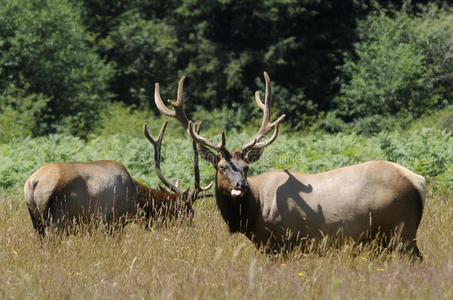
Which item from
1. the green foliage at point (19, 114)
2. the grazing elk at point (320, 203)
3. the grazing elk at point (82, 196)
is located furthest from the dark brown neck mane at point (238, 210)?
the green foliage at point (19, 114)

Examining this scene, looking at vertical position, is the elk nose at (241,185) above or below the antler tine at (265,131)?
below

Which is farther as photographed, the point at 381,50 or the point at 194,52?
the point at 194,52

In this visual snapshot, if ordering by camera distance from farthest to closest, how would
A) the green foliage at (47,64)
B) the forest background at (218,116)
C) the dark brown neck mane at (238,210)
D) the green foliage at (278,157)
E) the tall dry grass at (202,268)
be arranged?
the green foliage at (47,64), the green foliage at (278,157), the dark brown neck mane at (238,210), the forest background at (218,116), the tall dry grass at (202,268)

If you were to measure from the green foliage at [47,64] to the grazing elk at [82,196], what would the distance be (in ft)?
50.6

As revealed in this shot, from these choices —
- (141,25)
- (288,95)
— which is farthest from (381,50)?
(141,25)

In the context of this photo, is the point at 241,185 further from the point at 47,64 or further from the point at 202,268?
the point at 47,64

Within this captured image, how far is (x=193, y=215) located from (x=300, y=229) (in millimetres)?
2020

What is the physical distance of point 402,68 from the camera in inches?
1044

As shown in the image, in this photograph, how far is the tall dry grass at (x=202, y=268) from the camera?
4820 millimetres

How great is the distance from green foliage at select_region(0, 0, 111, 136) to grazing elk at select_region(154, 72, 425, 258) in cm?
1672

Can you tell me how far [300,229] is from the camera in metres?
6.65

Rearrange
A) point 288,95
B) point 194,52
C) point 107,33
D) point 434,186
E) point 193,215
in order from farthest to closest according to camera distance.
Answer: point 107,33 < point 194,52 < point 288,95 < point 434,186 < point 193,215

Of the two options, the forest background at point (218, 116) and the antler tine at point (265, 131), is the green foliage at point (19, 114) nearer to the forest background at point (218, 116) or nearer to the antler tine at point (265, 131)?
the forest background at point (218, 116)

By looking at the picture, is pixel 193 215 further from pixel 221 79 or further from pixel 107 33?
pixel 107 33
